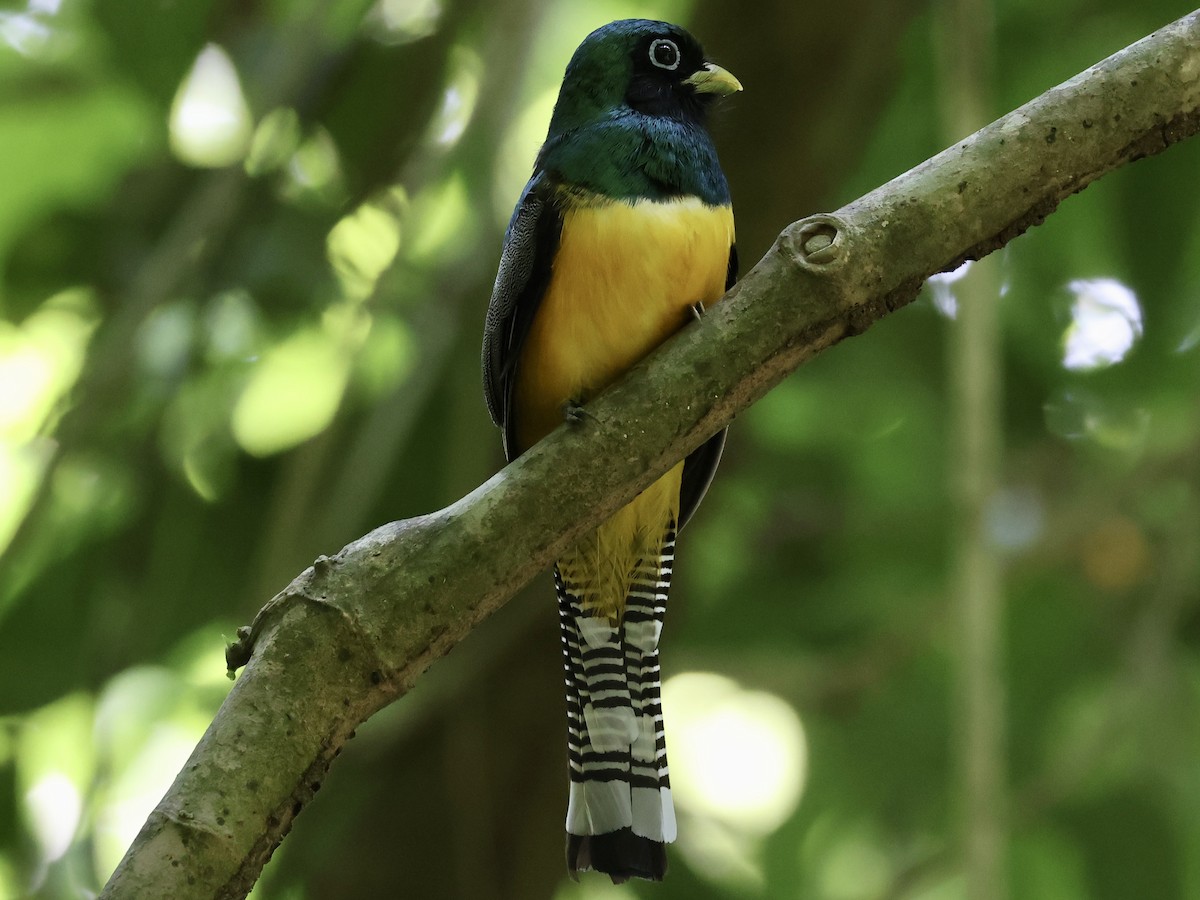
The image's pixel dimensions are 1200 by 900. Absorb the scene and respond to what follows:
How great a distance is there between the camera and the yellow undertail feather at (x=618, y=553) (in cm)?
287

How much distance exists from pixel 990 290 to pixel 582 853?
53.0 inches

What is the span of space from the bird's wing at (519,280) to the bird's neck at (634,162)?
0.21ft

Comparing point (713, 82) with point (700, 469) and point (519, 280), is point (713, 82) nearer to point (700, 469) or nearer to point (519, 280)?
point (519, 280)

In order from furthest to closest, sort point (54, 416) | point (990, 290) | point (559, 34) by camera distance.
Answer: point (559, 34) → point (54, 416) → point (990, 290)

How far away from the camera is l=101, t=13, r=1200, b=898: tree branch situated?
63.6 inches

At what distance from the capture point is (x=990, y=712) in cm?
223

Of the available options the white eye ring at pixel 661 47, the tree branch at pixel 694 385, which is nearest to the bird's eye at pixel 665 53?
the white eye ring at pixel 661 47

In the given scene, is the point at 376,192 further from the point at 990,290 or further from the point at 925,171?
the point at 925,171

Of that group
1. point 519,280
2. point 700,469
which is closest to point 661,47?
point 519,280

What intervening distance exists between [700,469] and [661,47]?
0.92m

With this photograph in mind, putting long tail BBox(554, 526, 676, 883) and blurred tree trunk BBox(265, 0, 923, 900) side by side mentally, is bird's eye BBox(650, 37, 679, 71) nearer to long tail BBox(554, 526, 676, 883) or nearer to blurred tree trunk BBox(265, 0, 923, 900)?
blurred tree trunk BBox(265, 0, 923, 900)

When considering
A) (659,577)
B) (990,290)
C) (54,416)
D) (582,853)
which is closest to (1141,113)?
(990,290)

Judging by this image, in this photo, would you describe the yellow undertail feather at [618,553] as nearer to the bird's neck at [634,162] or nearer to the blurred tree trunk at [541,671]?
the blurred tree trunk at [541,671]

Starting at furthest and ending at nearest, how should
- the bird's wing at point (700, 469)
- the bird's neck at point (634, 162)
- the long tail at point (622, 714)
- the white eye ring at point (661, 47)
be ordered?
the white eye ring at point (661, 47) < the bird's wing at point (700, 469) < the long tail at point (622, 714) < the bird's neck at point (634, 162)
